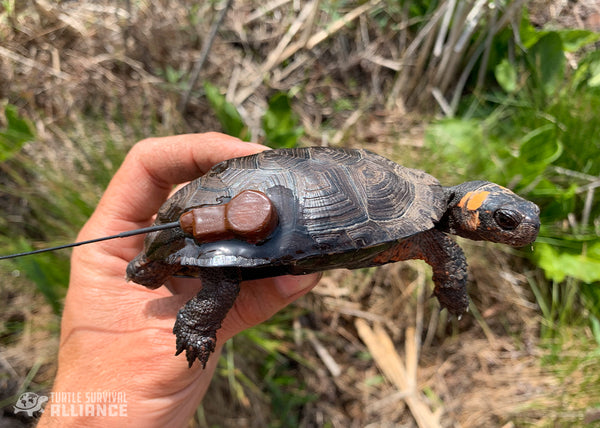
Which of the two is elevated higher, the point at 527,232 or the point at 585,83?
the point at 585,83

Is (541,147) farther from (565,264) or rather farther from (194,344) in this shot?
(194,344)

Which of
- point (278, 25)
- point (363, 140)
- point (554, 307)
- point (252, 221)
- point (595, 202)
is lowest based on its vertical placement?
point (554, 307)

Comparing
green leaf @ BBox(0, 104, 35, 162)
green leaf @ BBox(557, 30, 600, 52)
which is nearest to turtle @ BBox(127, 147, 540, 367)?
green leaf @ BBox(0, 104, 35, 162)

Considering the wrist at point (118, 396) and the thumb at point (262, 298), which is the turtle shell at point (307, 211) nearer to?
the thumb at point (262, 298)

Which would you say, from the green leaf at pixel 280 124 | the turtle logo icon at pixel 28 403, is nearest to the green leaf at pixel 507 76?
the green leaf at pixel 280 124

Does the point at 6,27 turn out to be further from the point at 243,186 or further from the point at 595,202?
the point at 595,202

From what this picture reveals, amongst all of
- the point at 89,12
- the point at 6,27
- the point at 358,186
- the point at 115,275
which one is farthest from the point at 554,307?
the point at 6,27
